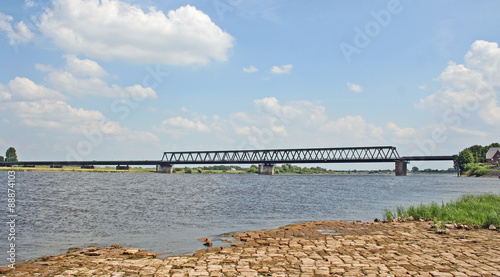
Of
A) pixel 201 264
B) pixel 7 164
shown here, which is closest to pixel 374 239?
pixel 201 264

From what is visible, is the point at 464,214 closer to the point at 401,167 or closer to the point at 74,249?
the point at 74,249

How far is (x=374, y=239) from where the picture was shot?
16359 mm

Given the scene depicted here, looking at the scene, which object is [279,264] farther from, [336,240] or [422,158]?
[422,158]

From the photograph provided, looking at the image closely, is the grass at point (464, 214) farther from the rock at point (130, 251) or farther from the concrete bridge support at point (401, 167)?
the concrete bridge support at point (401, 167)

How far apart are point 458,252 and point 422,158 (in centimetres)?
18094

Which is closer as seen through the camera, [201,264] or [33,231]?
[201,264]

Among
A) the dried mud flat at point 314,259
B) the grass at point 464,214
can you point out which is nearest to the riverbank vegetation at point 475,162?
the grass at point 464,214

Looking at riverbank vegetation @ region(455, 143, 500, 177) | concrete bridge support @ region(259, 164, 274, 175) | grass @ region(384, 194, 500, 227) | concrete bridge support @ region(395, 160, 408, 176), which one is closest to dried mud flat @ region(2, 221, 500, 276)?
grass @ region(384, 194, 500, 227)

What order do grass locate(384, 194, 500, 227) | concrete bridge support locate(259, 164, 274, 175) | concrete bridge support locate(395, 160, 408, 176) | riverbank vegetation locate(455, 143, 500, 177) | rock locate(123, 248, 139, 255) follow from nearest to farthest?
rock locate(123, 248, 139, 255) → grass locate(384, 194, 500, 227) → riverbank vegetation locate(455, 143, 500, 177) → concrete bridge support locate(395, 160, 408, 176) → concrete bridge support locate(259, 164, 274, 175)

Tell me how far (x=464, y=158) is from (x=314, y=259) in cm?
18675

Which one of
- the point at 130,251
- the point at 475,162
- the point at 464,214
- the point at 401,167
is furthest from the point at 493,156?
the point at 130,251

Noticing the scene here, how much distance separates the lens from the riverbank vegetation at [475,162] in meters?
144

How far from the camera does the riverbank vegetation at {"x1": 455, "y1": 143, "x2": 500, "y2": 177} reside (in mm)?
143925

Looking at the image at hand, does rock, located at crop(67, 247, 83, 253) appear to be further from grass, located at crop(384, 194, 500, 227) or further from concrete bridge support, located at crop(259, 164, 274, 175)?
concrete bridge support, located at crop(259, 164, 274, 175)
